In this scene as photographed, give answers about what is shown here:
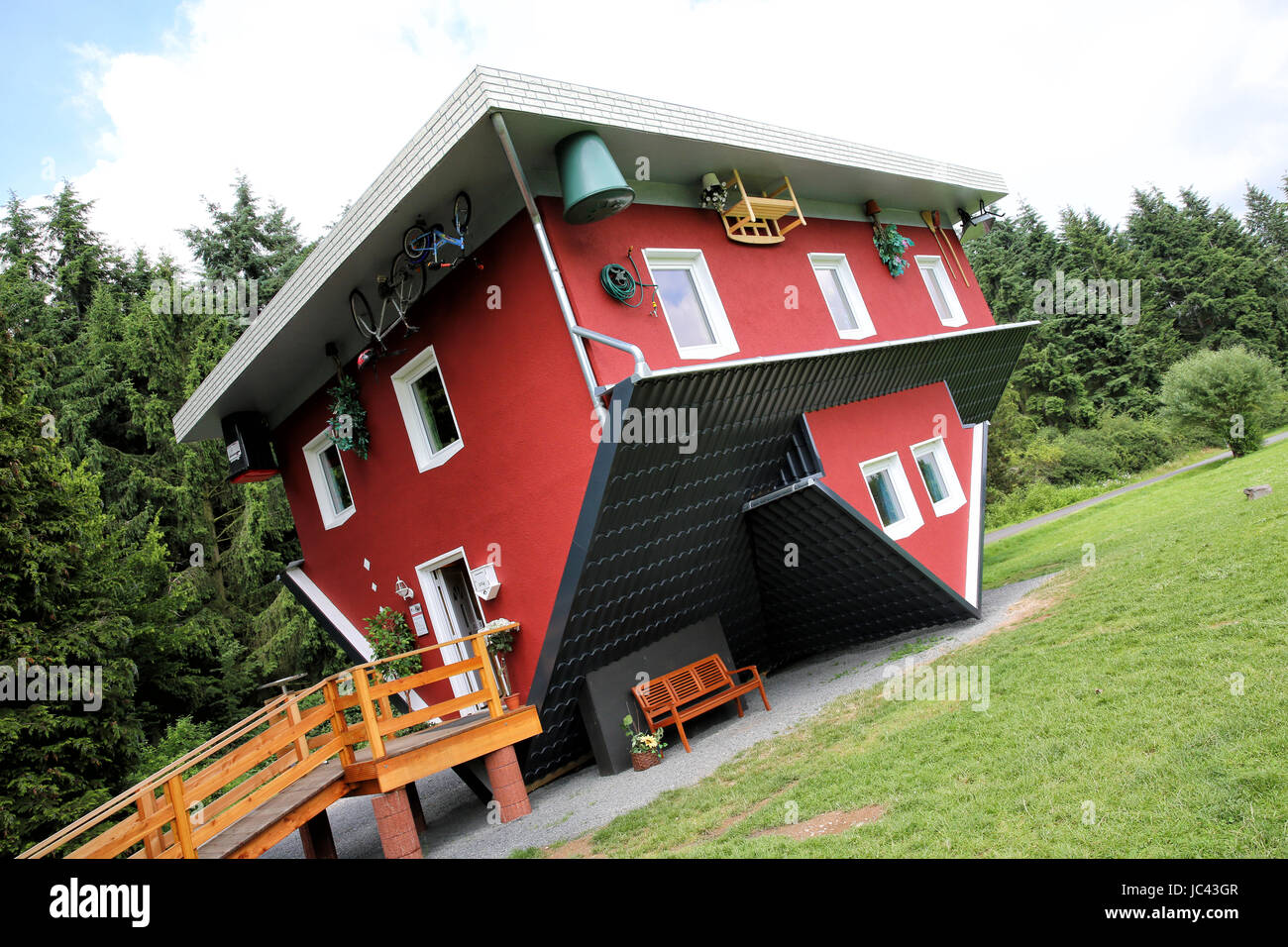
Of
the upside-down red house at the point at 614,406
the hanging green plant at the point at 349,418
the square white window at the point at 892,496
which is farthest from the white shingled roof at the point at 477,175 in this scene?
the square white window at the point at 892,496

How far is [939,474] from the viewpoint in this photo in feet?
39.7

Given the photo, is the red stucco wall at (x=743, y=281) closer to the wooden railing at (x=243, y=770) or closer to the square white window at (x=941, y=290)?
the square white window at (x=941, y=290)

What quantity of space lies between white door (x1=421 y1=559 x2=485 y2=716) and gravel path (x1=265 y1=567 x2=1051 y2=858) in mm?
1866

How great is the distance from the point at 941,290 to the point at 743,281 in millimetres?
6052

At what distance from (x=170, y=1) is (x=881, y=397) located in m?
14.1

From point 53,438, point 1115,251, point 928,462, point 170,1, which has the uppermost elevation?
point 170,1

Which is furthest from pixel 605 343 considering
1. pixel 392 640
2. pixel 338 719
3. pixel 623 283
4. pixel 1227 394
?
pixel 1227 394

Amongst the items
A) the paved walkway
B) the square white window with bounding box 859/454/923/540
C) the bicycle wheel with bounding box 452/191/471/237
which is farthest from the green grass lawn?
the paved walkway

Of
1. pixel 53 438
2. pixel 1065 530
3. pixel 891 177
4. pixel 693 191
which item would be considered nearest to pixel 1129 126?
pixel 1065 530

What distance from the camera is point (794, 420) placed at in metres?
9.60

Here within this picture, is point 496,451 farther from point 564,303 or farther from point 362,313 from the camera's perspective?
point 362,313

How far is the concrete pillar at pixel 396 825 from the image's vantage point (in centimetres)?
738

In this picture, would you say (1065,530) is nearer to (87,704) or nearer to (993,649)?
(993,649)

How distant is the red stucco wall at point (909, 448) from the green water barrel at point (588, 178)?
12.2 feet
